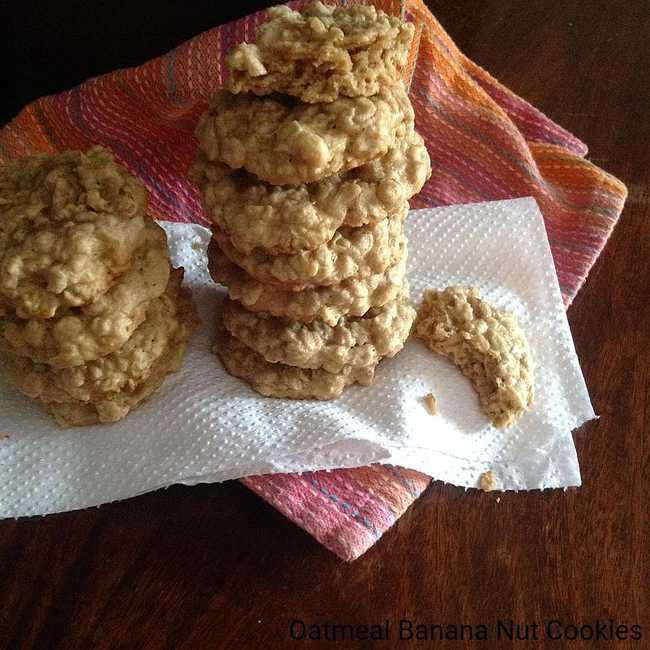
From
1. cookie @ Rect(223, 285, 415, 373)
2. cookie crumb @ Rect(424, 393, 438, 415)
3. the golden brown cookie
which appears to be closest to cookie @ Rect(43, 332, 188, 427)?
the golden brown cookie

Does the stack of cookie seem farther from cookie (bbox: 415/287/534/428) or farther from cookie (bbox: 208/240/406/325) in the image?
cookie (bbox: 415/287/534/428)

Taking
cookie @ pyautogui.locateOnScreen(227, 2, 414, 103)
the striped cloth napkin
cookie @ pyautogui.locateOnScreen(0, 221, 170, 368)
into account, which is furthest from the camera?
the striped cloth napkin

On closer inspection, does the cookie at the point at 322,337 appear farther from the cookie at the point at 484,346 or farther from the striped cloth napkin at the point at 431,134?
the striped cloth napkin at the point at 431,134

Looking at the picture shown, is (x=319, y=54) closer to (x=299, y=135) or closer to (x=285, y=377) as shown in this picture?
(x=299, y=135)

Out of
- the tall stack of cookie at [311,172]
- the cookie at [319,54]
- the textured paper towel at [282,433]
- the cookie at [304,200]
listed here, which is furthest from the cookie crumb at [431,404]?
the cookie at [319,54]

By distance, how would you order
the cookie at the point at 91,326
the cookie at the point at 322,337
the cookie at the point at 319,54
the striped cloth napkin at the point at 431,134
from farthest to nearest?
the striped cloth napkin at the point at 431,134 < the cookie at the point at 322,337 < the cookie at the point at 91,326 < the cookie at the point at 319,54

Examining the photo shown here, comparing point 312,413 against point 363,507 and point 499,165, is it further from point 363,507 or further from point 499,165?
point 499,165
